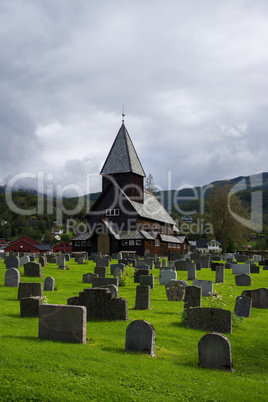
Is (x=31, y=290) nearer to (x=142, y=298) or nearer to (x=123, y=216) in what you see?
(x=142, y=298)

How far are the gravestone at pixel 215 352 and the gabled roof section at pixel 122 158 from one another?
51927mm

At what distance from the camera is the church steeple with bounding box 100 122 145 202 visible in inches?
2378

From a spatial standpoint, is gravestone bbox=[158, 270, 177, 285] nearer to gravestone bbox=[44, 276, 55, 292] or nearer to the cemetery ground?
gravestone bbox=[44, 276, 55, 292]

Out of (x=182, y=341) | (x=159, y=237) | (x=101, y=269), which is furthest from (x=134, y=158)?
(x=182, y=341)

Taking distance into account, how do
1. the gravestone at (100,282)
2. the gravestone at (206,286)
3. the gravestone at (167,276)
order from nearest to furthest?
the gravestone at (100,282) < the gravestone at (206,286) < the gravestone at (167,276)

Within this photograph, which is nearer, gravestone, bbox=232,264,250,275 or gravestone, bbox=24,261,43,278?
gravestone, bbox=24,261,43,278

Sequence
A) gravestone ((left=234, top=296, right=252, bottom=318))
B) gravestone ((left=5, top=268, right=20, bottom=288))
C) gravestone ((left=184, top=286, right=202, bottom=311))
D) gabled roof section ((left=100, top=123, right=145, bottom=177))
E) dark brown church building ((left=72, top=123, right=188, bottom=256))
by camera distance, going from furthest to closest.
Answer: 1. gabled roof section ((left=100, top=123, right=145, bottom=177))
2. dark brown church building ((left=72, top=123, right=188, bottom=256))
3. gravestone ((left=5, top=268, right=20, bottom=288))
4. gravestone ((left=184, top=286, right=202, bottom=311))
5. gravestone ((left=234, top=296, right=252, bottom=318))

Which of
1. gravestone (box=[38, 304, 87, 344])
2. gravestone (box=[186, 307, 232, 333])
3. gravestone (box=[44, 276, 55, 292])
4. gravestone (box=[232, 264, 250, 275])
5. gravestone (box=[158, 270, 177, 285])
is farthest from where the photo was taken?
gravestone (box=[232, 264, 250, 275])

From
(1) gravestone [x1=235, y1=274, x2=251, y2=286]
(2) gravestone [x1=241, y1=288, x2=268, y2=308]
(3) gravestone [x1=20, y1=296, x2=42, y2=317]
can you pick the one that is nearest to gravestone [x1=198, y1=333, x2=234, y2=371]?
(3) gravestone [x1=20, y1=296, x2=42, y2=317]

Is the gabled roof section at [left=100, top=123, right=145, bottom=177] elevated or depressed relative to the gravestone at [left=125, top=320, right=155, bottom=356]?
elevated

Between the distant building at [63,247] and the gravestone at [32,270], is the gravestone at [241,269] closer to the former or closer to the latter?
the gravestone at [32,270]

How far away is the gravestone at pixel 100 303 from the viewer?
12.4 m

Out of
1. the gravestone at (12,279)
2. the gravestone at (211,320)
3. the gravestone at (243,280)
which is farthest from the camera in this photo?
the gravestone at (243,280)

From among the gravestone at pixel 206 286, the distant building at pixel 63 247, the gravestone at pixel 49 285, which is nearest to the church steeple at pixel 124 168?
the distant building at pixel 63 247
